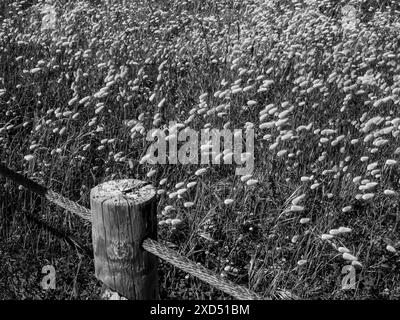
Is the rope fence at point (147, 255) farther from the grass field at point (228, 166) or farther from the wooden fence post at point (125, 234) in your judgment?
the grass field at point (228, 166)

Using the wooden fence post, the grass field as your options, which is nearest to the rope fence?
the wooden fence post

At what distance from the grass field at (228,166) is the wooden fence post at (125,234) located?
0.75 metres

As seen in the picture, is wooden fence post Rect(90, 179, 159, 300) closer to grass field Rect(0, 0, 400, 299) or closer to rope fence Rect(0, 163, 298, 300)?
rope fence Rect(0, 163, 298, 300)

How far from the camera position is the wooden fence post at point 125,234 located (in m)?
1.75

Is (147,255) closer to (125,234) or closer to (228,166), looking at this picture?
(125,234)

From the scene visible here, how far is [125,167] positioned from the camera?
3.39 m

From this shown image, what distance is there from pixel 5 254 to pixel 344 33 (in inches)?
146

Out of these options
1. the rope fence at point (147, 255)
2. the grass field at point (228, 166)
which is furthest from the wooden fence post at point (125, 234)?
the grass field at point (228, 166)

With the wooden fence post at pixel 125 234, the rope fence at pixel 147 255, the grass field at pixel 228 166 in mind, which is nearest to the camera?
the rope fence at pixel 147 255

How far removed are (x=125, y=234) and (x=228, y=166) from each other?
5.35ft

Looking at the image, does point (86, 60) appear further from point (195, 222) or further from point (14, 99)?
point (195, 222)

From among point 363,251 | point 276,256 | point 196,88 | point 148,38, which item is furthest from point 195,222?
point 148,38

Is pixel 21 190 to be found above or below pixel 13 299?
above

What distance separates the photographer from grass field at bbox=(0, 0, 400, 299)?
2684 millimetres
